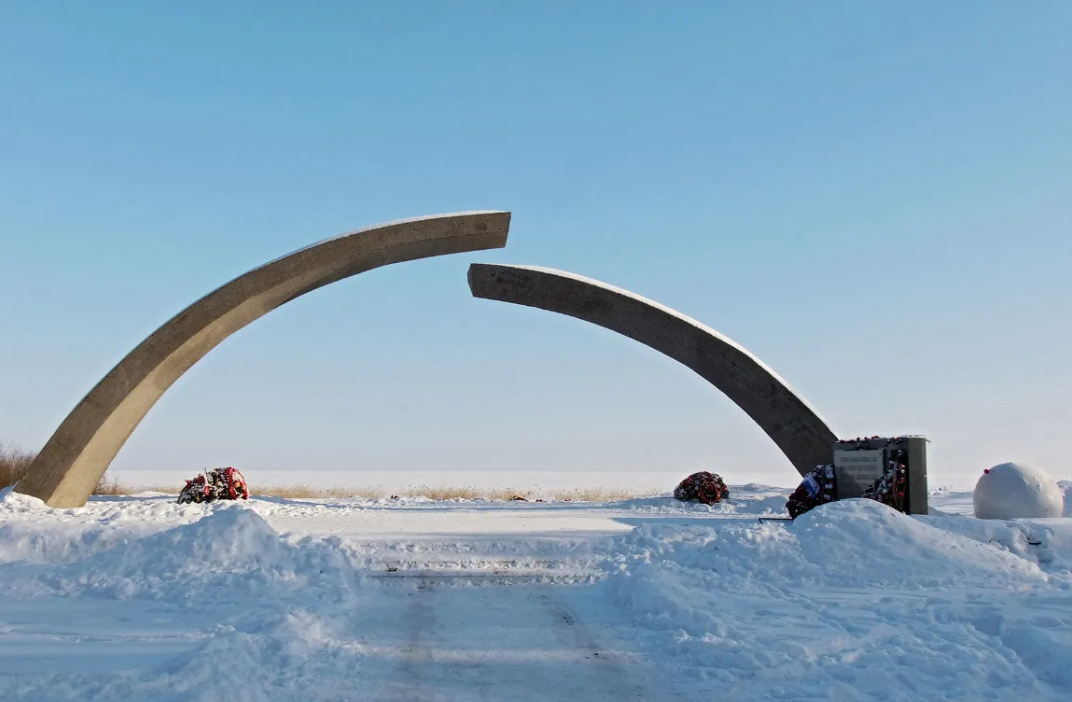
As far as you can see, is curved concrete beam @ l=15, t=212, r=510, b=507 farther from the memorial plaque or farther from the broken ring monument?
the memorial plaque

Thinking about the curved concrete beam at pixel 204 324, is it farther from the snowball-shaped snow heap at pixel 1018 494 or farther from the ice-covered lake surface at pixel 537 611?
the snowball-shaped snow heap at pixel 1018 494

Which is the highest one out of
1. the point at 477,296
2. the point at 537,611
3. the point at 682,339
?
the point at 477,296

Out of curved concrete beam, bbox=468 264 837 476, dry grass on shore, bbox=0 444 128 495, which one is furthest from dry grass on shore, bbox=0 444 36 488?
curved concrete beam, bbox=468 264 837 476

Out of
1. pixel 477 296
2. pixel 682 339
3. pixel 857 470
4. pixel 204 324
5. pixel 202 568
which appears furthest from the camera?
pixel 477 296

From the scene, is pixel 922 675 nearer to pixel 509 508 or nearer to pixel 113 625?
pixel 113 625

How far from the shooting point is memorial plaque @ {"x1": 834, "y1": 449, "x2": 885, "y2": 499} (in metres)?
14.7

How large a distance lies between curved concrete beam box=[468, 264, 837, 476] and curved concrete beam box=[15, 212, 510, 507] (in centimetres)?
109

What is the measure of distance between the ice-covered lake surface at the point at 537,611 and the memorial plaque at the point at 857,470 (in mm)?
1847

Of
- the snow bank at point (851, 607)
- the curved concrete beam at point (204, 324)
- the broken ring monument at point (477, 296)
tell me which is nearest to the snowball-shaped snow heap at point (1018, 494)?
the broken ring monument at point (477, 296)

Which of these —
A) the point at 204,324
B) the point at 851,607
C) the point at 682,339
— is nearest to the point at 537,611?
the point at 851,607

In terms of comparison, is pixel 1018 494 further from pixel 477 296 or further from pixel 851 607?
pixel 477 296

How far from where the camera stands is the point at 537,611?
7625 millimetres

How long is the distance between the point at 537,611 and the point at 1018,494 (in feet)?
34.8

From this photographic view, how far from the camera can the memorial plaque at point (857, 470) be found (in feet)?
48.4
